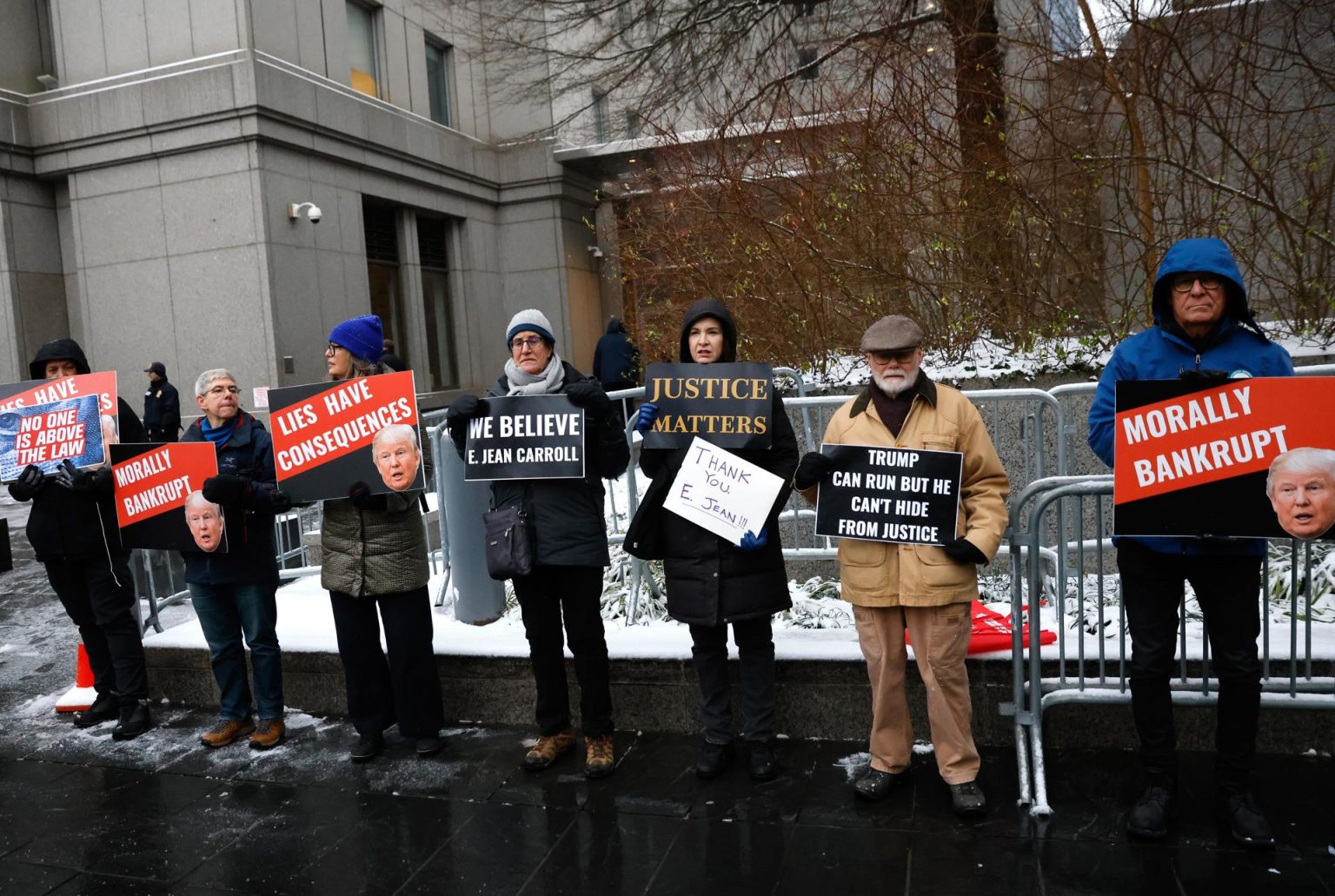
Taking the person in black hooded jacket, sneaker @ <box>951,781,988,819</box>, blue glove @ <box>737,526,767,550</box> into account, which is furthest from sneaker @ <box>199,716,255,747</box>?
sneaker @ <box>951,781,988,819</box>

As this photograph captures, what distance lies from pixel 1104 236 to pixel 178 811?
7.48 metres

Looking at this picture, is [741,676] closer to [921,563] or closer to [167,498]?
[921,563]

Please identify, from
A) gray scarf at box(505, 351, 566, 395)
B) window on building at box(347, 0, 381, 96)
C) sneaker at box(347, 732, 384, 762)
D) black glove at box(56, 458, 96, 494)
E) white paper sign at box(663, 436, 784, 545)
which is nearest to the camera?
white paper sign at box(663, 436, 784, 545)

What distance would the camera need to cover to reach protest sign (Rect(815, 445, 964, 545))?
3955 millimetres

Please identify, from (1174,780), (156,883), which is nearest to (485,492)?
(156,883)

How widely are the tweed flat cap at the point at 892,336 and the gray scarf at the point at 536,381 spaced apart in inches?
61.3

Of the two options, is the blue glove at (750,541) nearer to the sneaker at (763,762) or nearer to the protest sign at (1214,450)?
the sneaker at (763,762)

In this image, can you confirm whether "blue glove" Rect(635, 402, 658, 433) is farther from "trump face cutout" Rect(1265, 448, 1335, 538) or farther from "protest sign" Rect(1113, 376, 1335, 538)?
"trump face cutout" Rect(1265, 448, 1335, 538)

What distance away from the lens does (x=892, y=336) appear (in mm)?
4020

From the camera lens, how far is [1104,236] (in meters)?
7.78

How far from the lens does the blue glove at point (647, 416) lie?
454cm

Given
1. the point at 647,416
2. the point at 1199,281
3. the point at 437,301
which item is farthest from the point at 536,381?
the point at 437,301

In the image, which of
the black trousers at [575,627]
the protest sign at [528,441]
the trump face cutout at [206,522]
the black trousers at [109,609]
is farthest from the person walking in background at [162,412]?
the black trousers at [575,627]

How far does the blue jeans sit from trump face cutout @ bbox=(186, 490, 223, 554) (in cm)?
29
